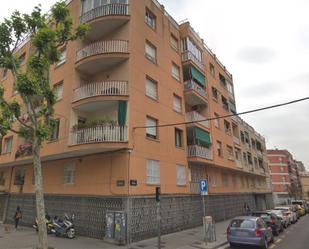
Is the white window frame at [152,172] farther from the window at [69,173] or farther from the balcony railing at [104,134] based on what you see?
the window at [69,173]

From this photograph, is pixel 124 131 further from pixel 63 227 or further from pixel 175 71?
pixel 175 71

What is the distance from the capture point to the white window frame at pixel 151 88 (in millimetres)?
17161

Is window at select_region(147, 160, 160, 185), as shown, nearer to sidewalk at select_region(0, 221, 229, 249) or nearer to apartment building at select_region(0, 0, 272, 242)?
apartment building at select_region(0, 0, 272, 242)

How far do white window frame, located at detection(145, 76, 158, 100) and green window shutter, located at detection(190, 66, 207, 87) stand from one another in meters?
5.75

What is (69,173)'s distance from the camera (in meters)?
17.3

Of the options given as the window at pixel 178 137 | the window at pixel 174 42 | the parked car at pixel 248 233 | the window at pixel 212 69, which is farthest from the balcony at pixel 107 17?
the window at pixel 212 69

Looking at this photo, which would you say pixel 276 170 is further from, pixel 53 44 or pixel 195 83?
pixel 53 44

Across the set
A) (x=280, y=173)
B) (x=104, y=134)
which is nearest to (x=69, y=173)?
(x=104, y=134)

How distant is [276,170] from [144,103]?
70.0 m

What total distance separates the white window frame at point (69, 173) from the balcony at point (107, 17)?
902 cm

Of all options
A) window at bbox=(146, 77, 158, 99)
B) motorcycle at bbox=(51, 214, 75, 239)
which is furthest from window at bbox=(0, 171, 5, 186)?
window at bbox=(146, 77, 158, 99)

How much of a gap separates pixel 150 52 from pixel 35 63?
9108 millimetres

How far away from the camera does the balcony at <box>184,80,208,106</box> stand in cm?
2148

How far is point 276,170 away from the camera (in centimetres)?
7506
